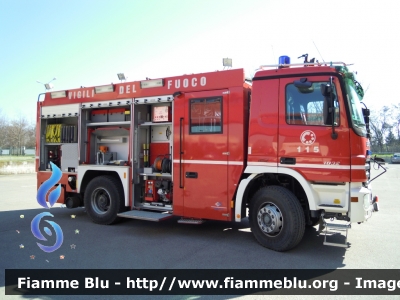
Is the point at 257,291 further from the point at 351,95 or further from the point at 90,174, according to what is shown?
the point at 90,174

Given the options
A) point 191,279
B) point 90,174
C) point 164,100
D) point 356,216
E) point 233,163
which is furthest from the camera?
point 90,174

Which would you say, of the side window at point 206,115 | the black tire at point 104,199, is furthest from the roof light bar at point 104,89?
the side window at point 206,115

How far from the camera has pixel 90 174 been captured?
847 centimetres

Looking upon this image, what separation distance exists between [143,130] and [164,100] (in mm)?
1079

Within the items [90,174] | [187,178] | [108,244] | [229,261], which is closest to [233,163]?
[187,178]

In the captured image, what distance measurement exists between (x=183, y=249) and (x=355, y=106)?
408 cm

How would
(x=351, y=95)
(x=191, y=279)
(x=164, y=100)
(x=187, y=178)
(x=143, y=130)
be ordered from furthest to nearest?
(x=143, y=130) → (x=164, y=100) → (x=187, y=178) → (x=351, y=95) → (x=191, y=279)

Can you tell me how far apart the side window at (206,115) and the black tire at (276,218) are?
1620 mm

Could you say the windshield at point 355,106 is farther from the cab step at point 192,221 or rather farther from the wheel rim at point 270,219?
Answer: the cab step at point 192,221

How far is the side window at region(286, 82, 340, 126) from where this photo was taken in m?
5.57

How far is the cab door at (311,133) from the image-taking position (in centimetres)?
535

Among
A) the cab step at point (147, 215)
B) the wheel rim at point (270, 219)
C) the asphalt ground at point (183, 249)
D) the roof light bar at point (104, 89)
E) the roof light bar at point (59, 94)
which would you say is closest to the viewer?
the asphalt ground at point (183, 249)

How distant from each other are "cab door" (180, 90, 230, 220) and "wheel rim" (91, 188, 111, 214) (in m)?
2.38

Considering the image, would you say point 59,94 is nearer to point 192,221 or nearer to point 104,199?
point 104,199
